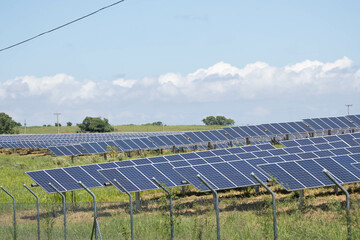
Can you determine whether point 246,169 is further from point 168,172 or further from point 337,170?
point 337,170

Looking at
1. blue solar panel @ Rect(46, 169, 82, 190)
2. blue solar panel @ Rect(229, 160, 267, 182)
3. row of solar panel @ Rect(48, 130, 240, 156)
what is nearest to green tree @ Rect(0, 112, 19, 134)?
row of solar panel @ Rect(48, 130, 240, 156)

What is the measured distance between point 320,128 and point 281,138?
4.40 meters

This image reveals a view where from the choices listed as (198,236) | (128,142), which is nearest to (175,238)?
(198,236)

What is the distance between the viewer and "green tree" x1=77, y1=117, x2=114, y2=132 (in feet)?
499

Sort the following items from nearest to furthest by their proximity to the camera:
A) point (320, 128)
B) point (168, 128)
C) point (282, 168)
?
1. point (282, 168)
2. point (320, 128)
3. point (168, 128)

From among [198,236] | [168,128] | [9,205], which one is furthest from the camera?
[168,128]

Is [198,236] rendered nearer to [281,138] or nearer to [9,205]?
[9,205]

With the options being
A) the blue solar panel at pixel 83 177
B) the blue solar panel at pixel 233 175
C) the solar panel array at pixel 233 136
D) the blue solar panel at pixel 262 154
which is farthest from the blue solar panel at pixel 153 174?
the solar panel array at pixel 233 136

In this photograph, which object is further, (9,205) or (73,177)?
(73,177)

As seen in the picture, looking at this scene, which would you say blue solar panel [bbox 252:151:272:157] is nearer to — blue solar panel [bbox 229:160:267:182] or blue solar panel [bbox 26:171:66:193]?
blue solar panel [bbox 229:160:267:182]

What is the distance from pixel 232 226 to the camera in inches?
650

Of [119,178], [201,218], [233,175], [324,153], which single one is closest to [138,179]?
[119,178]

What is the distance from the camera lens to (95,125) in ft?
499

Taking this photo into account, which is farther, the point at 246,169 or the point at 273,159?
the point at 273,159
